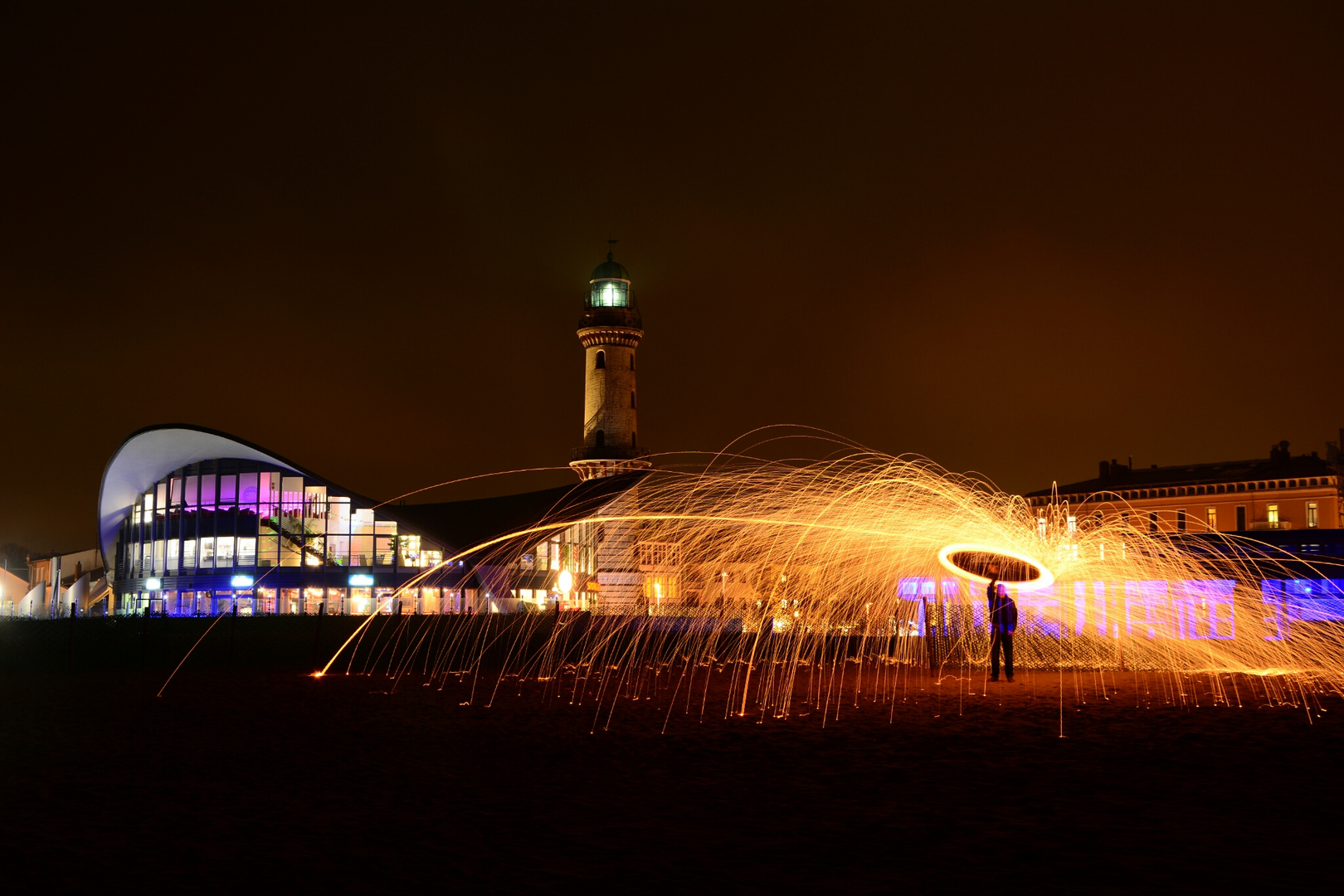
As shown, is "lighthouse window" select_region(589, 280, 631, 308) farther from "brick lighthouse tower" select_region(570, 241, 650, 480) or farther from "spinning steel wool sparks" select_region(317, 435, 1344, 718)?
"spinning steel wool sparks" select_region(317, 435, 1344, 718)

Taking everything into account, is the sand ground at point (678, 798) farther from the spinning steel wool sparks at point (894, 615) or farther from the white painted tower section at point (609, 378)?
the white painted tower section at point (609, 378)

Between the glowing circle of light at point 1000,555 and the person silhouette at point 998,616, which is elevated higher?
the glowing circle of light at point 1000,555

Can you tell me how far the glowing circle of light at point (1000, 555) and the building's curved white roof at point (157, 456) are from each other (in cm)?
3528

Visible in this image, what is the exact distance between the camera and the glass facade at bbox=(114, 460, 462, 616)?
169 ft

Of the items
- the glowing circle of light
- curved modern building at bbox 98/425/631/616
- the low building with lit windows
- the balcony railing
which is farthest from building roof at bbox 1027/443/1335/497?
the glowing circle of light

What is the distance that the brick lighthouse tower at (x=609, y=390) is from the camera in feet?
250

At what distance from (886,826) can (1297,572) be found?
104 feet

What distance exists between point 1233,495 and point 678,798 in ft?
238

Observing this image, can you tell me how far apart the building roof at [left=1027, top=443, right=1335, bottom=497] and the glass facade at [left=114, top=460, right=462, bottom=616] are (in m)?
38.9

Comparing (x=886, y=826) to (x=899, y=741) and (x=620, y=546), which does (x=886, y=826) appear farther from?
(x=620, y=546)

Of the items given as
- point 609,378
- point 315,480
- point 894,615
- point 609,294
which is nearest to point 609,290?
point 609,294

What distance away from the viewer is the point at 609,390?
7738 centimetres

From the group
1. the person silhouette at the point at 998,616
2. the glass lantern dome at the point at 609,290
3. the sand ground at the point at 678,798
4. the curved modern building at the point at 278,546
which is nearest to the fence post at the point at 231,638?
the sand ground at the point at 678,798

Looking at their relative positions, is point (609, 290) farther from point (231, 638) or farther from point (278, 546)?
point (231, 638)
